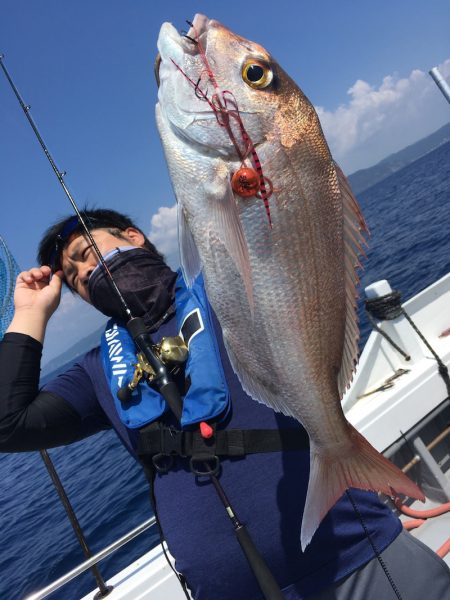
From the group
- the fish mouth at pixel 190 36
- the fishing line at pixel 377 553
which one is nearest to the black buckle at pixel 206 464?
the fishing line at pixel 377 553

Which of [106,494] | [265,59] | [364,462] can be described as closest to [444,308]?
[364,462]

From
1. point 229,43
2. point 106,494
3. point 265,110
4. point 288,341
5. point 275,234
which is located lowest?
point 106,494

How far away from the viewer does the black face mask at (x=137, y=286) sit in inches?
89.0

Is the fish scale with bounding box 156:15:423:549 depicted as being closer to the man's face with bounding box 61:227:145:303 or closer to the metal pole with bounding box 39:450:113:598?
the man's face with bounding box 61:227:145:303

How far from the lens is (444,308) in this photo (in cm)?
→ 583

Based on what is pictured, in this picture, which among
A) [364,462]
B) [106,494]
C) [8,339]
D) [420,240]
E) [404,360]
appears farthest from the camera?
[420,240]

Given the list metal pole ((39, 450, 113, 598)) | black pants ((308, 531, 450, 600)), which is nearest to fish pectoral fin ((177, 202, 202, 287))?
black pants ((308, 531, 450, 600))

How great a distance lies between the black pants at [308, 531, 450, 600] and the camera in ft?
5.71

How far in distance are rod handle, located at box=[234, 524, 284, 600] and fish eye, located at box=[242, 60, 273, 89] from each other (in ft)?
5.67

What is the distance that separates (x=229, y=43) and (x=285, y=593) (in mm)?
2184

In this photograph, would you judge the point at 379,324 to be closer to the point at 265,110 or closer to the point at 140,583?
the point at 140,583

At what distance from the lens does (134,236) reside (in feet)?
9.11

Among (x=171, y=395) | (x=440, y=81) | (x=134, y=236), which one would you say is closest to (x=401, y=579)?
(x=171, y=395)

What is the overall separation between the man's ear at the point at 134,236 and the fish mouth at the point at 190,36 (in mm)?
1282
